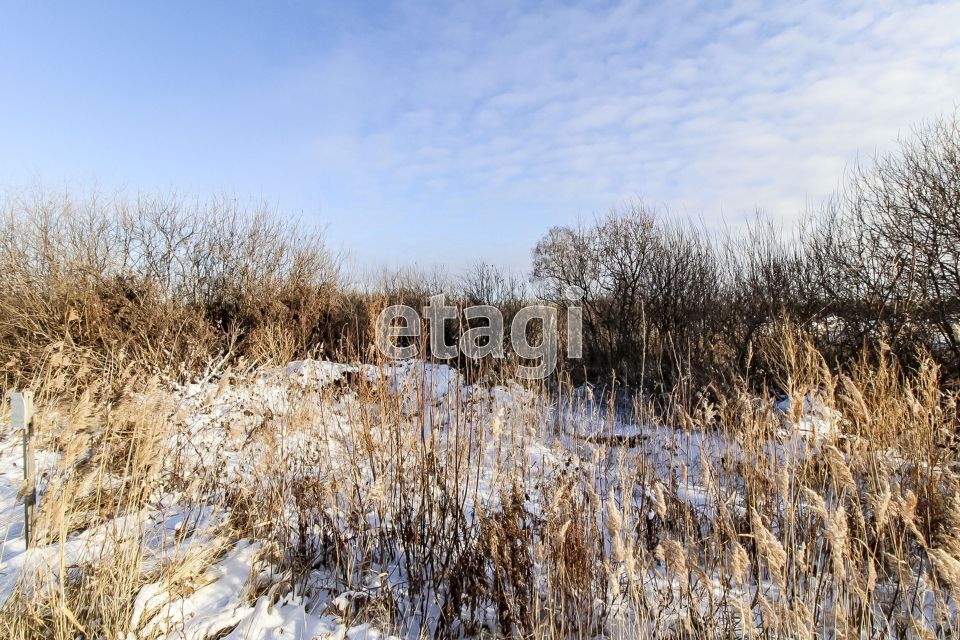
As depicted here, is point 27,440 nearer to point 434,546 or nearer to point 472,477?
point 434,546

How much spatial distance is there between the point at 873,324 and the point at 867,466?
20.3 feet

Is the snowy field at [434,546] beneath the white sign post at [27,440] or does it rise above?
beneath

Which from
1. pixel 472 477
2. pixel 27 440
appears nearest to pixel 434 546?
pixel 472 477

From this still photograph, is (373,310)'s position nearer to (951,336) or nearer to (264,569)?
(264,569)

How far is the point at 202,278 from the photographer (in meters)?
10.0

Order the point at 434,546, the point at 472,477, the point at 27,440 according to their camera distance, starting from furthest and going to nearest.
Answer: the point at 472,477
the point at 434,546
the point at 27,440

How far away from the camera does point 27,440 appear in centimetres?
286

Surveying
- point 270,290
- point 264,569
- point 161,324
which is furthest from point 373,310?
point 270,290

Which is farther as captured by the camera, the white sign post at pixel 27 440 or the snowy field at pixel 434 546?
the white sign post at pixel 27 440

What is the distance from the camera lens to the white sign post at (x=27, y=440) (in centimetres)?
272

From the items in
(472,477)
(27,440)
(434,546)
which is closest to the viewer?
(27,440)

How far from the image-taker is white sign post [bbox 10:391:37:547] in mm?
2719

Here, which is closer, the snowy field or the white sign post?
the snowy field

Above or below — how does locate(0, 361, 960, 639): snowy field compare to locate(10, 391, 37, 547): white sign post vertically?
below
